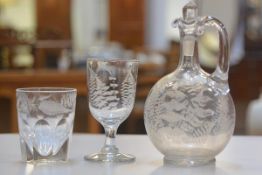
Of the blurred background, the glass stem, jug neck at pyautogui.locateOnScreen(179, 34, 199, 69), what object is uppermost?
jug neck at pyautogui.locateOnScreen(179, 34, 199, 69)

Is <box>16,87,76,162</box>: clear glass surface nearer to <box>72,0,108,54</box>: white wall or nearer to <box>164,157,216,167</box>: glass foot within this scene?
<box>164,157,216,167</box>: glass foot

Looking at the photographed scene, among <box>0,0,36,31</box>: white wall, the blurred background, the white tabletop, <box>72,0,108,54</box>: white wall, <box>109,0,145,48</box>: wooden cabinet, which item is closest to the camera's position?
the white tabletop

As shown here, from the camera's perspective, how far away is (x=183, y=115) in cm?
83

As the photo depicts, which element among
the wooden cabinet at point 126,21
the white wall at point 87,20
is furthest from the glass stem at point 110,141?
the white wall at point 87,20

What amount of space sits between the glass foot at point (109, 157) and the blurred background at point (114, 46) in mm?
1379

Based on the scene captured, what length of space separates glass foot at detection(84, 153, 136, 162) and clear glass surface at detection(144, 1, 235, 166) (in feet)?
0.17

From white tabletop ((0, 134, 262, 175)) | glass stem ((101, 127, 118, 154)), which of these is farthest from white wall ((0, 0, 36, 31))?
glass stem ((101, 127, 118, 154))

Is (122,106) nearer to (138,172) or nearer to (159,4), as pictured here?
(138,172)

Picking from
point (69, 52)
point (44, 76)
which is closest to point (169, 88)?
point (44, 76)

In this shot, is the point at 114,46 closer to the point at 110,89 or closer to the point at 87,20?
the point at 87,20

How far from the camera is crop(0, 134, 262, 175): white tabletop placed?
80 cm

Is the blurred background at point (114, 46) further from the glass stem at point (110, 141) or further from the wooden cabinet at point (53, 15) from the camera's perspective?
the glass stem at point (110, 141)

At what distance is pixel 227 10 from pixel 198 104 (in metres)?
4.36

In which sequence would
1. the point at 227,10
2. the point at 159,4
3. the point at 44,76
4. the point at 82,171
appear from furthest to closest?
the point at 159,4 < the point at 227,10 < the point at 44,76 < the point at 82,171
